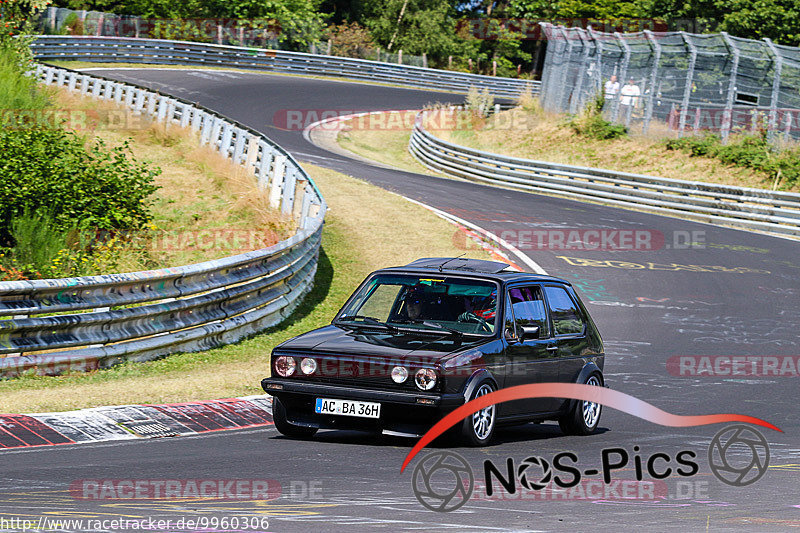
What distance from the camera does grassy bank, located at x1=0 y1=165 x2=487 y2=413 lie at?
32.6 ft

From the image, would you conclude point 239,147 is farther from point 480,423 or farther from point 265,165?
point 480,423

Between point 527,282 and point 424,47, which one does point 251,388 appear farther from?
point 424,47

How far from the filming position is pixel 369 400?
806cm

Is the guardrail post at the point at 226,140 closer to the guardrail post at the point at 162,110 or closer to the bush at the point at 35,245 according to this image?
the guardrail post at the point at 162,110

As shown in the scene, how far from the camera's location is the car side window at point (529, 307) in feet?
30.0

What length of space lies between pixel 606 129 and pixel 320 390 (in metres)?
29.4

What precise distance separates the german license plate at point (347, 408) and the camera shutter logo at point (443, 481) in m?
0.64

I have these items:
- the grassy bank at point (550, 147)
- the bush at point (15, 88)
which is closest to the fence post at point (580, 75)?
the grassy bank at point (550, 147)

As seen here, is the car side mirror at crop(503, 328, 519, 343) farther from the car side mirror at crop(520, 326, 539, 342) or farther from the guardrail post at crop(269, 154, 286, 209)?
the guardrail post at crop(269, 154, 286, 209)

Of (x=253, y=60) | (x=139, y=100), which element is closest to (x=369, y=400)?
(x=139, y=100)

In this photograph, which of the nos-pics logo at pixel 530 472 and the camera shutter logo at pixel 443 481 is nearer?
the camera shutter logo at pixel 443 481

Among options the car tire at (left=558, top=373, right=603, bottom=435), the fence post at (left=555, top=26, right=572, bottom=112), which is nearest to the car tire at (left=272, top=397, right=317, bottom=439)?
the car tire at (left=558, top=373, right=603, bottom=435)

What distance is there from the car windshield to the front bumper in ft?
3.07

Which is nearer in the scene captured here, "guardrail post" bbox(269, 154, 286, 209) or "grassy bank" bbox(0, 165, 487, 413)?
"grassy bank" bbox(0, 165, 487, 413)
